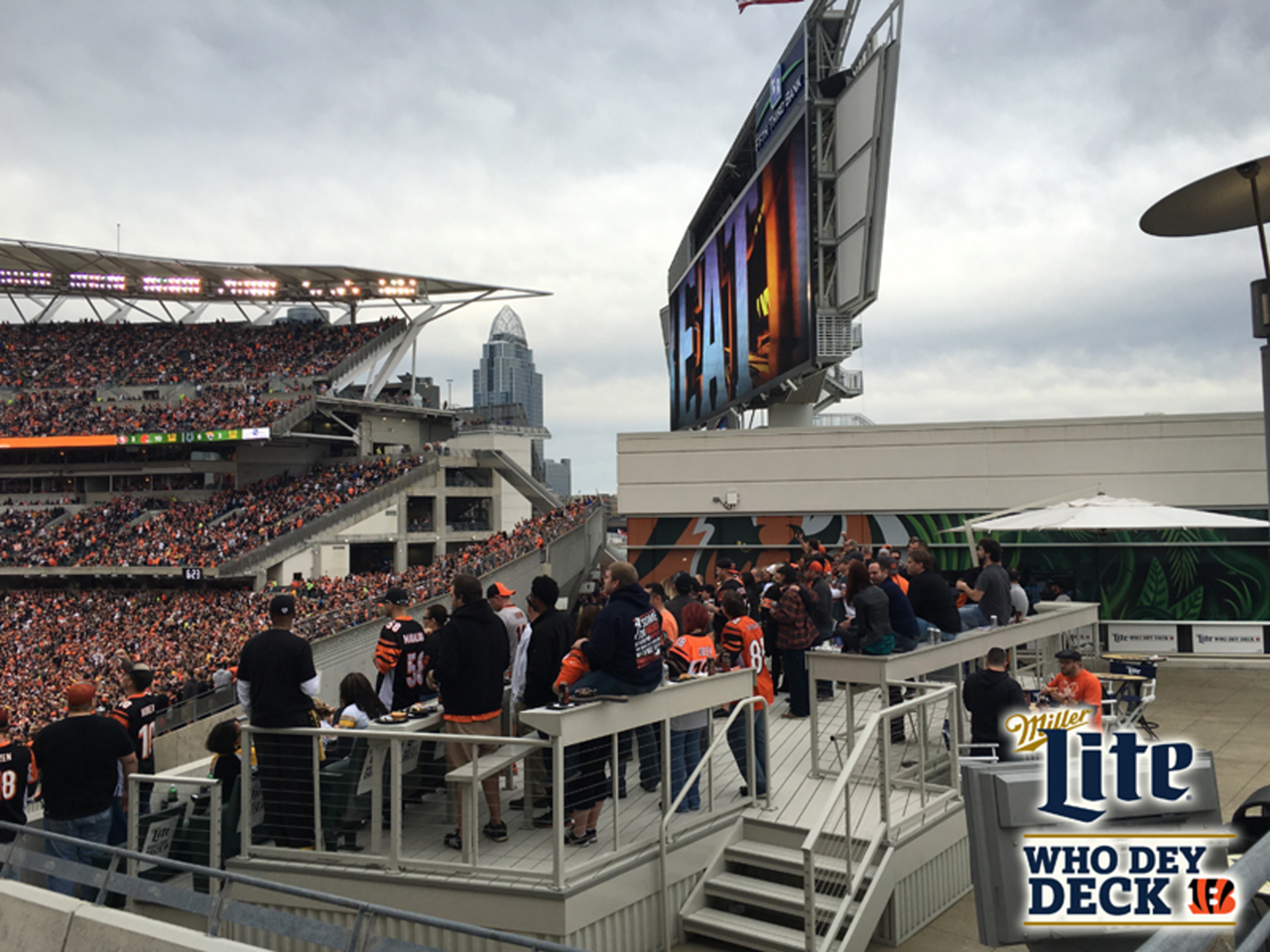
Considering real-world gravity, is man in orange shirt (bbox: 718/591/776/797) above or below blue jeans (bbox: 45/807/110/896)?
above

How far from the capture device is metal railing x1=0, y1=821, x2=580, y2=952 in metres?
3.81

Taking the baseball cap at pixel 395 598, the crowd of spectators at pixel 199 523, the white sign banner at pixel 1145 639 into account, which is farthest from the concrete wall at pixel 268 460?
the baseball cap at pixel 395 598

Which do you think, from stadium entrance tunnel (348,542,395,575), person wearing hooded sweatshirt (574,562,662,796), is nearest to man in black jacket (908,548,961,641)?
person wearing hooded sweatshirt (574,562,662,796)

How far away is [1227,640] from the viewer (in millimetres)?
17312

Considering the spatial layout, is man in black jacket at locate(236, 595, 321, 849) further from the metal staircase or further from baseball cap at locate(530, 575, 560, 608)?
the metal staircase

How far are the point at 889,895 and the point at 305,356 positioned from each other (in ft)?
139

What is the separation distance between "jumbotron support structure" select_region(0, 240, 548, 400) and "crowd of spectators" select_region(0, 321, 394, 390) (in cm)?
128

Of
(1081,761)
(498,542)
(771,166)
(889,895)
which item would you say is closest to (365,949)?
(1081,761)

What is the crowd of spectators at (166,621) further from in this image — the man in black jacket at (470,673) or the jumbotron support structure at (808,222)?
the man in black jacket at (470,673)

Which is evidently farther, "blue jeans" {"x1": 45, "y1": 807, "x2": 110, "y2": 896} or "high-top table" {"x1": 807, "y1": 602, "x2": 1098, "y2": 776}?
"high-top table" {"x1": 807, "y1": 602, "x2": 1098, "y2": 776}

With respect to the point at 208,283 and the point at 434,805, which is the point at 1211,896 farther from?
the point at 208,283

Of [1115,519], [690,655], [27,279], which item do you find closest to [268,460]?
[27,279]

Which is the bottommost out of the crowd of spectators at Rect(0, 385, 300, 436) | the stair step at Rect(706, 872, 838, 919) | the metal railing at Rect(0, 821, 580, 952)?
the stair step at Rect(706, 872, 838, 919)

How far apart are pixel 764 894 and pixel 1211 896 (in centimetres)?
455
